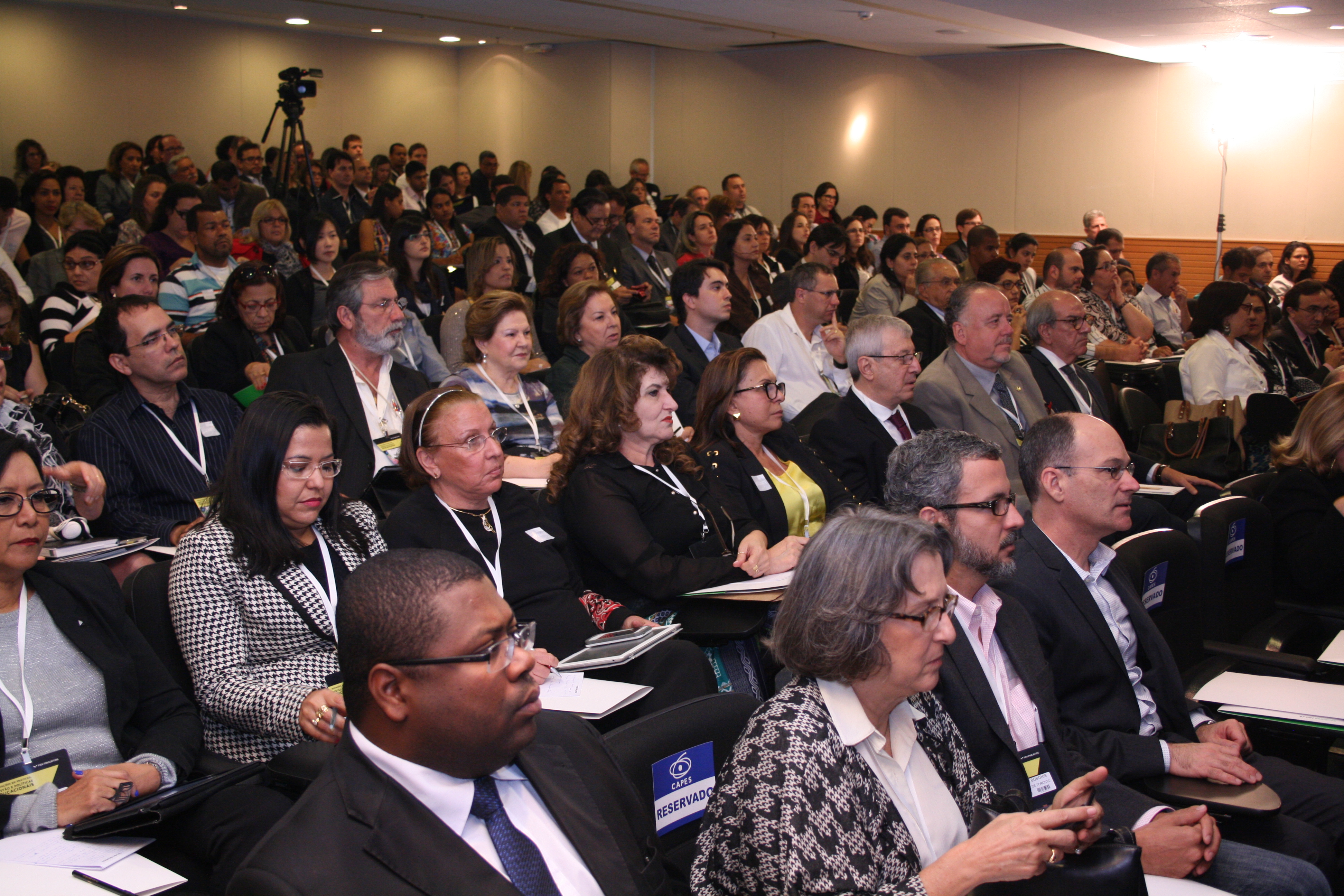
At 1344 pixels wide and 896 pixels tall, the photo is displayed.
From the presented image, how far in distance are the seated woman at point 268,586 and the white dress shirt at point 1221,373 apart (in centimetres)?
480

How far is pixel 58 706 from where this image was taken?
1.98 m

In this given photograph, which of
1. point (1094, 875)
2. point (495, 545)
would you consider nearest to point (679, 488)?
point (495, 545)

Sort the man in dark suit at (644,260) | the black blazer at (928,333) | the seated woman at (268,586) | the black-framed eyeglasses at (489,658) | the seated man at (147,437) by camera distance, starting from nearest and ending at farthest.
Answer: the black-framed eyeglasses at (489,658)
the seated woman at (268,586)
the seated man at (147,437)
the black blazer at (928,333)
the man in dark suit at (644,260)

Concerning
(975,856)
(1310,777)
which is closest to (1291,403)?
(1310,777)

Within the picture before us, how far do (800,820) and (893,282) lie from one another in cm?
681

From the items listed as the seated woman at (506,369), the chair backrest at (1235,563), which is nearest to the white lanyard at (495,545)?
the seated woman at (506,369)

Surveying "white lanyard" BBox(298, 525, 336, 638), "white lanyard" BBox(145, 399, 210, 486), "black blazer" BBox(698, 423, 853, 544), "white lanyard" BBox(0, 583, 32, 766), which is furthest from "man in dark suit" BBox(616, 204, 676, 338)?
"white lanyard" BBox(0, 583, 32, 766)

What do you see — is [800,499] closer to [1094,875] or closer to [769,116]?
[1094,875]

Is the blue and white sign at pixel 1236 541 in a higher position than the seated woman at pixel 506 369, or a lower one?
lower

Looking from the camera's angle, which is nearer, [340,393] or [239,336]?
[340,393]

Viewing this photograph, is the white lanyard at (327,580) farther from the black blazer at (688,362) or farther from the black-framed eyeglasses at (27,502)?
the black blazer at (688,362)

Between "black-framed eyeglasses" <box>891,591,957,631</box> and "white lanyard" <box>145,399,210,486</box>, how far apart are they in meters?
2.42

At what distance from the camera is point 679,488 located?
3242mm

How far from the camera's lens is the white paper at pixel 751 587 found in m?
2.75
